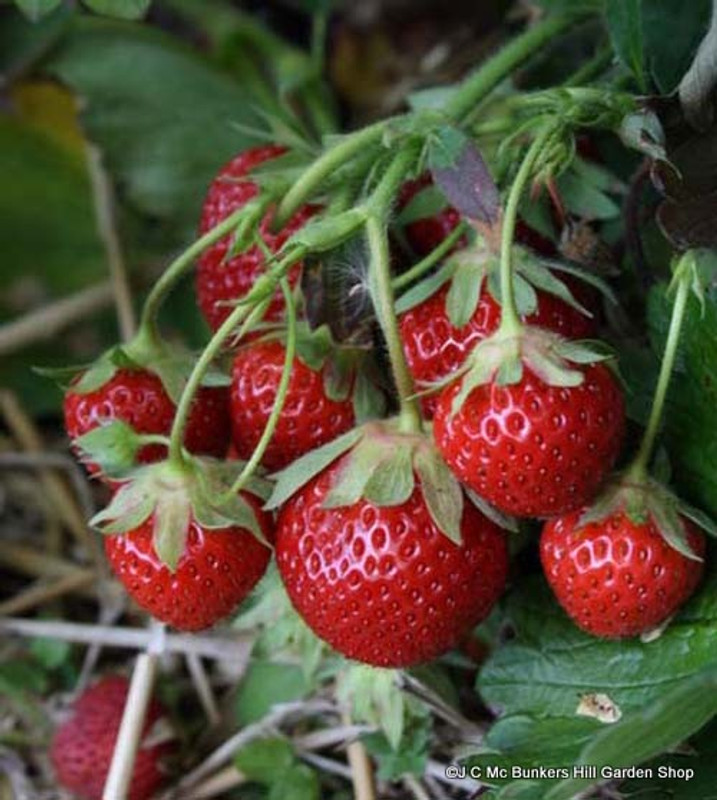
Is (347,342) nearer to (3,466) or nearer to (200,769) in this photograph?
(200,769)

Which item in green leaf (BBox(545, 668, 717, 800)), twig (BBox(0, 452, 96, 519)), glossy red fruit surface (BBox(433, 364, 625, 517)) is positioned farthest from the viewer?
twig (BBox(0, 452, 96, 519))

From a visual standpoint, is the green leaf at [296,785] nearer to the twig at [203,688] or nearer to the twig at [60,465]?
the twig at [203,688]

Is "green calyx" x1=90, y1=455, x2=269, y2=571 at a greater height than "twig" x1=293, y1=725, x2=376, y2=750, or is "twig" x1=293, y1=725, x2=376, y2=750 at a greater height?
"green calyx" x1=90, y1=455, x2=269, y2=571

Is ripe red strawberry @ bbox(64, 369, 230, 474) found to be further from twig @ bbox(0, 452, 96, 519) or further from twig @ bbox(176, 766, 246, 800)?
twig @ bbox(0, 452, 96, 519)

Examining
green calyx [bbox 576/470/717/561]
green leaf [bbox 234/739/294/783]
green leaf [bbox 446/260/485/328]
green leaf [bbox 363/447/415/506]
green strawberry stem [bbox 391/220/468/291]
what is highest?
green strawberry stem [bbox 391/220/468/291]

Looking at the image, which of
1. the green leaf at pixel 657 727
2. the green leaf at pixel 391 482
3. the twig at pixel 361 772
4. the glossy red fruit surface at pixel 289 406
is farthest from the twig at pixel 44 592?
the green leaf at pixel 657 727

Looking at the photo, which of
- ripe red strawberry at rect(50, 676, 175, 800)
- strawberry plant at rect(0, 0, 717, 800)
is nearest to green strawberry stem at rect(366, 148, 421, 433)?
strawberry plant at rect(0, 0, 717, 800)

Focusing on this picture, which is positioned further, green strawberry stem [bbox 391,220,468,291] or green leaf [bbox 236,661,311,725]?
green leaf [bbox 236,661,311,725]
